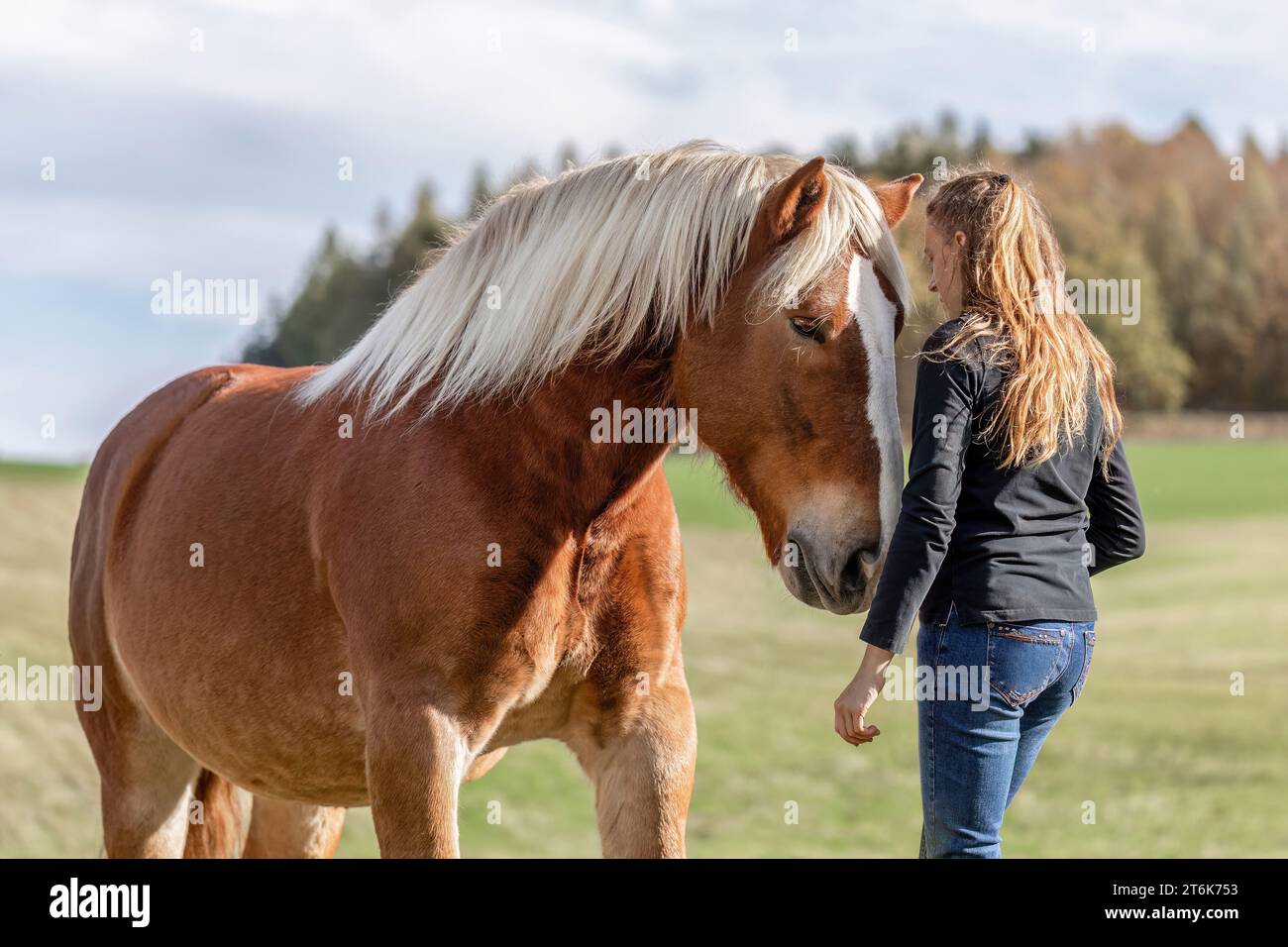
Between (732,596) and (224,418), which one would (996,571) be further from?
(732,596)

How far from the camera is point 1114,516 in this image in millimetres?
3201

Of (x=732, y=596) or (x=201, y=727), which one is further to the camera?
(x=732, y=596)

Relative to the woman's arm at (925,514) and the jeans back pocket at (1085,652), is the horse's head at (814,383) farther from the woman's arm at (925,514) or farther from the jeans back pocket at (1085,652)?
the jeans back pocket at (1085,652)

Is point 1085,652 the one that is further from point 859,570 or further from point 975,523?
point 859,570

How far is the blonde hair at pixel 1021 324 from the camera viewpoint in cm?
278

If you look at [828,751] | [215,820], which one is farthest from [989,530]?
[828,751]

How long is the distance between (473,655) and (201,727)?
1.30m

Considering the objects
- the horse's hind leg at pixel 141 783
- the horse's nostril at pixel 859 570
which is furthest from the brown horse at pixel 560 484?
the horse's hind leg at pixel 141 783

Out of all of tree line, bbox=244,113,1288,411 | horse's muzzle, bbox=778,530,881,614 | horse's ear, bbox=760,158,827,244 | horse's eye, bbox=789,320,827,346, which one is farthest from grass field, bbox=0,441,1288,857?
tree line, bbox=244,113,1288,411

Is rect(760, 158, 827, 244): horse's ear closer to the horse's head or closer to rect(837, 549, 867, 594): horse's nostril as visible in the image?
the horse's head

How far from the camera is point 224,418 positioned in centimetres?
417

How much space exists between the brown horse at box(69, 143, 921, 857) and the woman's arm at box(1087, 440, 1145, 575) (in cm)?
71

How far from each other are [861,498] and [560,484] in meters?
0.75

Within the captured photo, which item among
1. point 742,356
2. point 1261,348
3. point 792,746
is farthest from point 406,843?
point 1261,348
